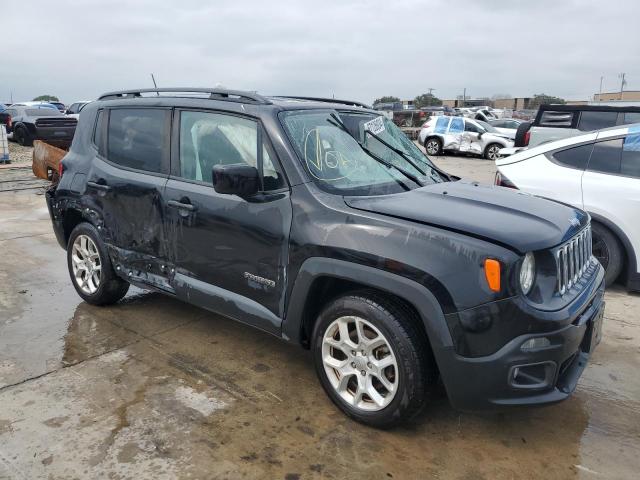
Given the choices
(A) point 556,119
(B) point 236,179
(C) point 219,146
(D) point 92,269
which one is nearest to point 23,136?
(D) point 92,269

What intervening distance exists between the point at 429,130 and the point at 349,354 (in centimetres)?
1976

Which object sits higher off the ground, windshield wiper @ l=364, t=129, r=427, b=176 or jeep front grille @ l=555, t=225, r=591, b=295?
windshield wiper @ l=364, t=129, r=427, b=176

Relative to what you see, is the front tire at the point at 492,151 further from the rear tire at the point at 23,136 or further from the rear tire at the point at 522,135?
the rear tire at the point at 23,136

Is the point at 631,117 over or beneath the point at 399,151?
over

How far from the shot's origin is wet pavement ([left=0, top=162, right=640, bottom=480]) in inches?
106

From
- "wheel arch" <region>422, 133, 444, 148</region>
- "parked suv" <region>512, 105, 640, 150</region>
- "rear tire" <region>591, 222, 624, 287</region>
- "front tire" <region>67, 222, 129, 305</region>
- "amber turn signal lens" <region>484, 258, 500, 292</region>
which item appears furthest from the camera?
"wheel arch" <region>422, 133, 444, 148</region>

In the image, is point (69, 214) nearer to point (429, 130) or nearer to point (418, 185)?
point (418, 185)

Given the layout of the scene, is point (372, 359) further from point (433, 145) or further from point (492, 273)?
point (433, 145)

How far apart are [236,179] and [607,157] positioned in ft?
13.4

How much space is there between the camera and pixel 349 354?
3012mm

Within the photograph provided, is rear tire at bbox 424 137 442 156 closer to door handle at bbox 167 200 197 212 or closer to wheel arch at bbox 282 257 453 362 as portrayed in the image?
door handle at bbox 167 200 197 212

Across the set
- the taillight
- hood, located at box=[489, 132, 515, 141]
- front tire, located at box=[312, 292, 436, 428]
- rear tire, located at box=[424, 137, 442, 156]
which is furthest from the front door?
rear tire, located at box=[424, 137, 442, 156]

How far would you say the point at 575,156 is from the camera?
18.3 ft

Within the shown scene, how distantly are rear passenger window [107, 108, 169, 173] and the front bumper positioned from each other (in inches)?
99.8
